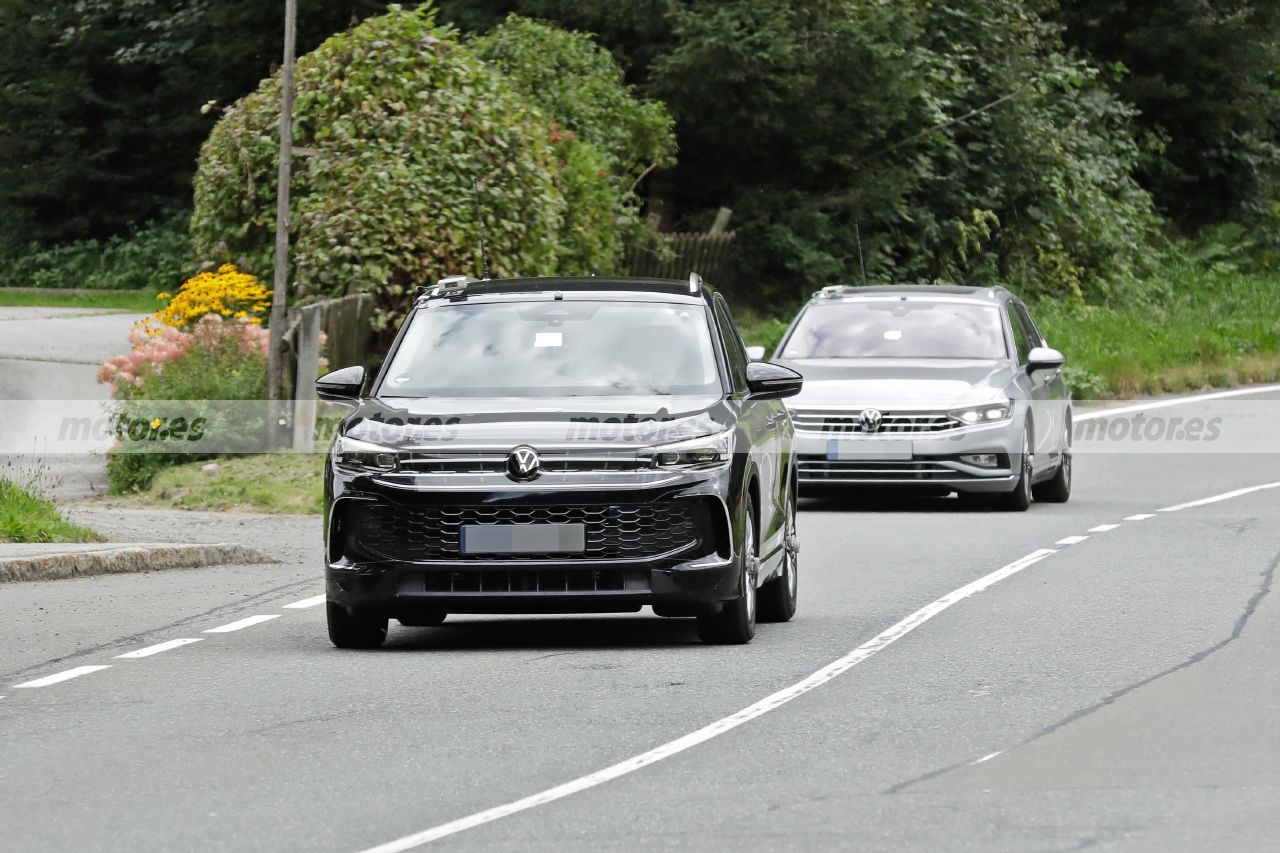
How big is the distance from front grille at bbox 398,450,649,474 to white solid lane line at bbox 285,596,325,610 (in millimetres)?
2728

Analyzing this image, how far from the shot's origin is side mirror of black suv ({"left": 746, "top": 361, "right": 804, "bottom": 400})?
38.2 feet

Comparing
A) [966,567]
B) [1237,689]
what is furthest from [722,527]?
[966,567]

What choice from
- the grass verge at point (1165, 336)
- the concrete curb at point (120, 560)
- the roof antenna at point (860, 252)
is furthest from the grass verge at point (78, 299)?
the concrete curb at point (120, 560)

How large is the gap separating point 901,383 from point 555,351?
7584mm

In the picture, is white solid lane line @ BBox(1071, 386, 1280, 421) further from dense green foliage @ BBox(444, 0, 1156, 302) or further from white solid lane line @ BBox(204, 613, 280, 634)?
white solid lane line @ BBox(204, 613, 280, 634)

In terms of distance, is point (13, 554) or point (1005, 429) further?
point (1005, 429)

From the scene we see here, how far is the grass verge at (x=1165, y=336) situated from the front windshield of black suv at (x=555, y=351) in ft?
61.9

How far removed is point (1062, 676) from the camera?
990cm

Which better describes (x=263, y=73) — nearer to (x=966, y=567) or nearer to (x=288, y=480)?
(x=288, y=480)

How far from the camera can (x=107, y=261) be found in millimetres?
45375

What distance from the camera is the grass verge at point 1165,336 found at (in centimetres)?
3158

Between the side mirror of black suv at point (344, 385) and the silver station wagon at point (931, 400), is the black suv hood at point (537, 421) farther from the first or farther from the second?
the silver station wagon at point (931, 400)

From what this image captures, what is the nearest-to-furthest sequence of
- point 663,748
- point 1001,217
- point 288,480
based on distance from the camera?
1. point 663,748
2. point 288,480
3. point 1001,217

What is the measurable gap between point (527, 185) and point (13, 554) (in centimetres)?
1105
